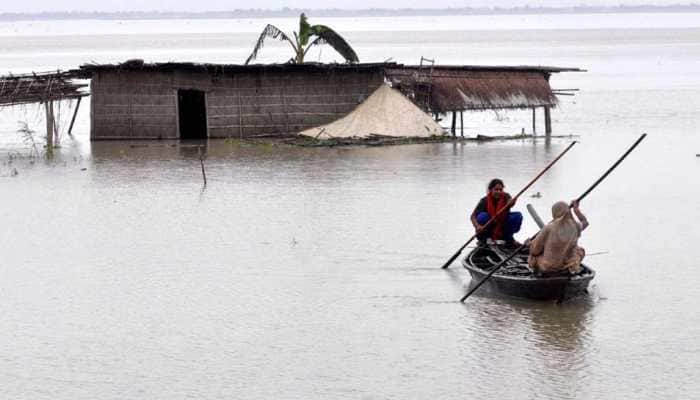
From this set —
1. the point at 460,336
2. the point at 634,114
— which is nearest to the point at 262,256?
the point at 460,336

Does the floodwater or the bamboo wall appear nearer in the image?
the floodwater

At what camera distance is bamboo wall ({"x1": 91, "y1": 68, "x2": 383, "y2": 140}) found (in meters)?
23.9

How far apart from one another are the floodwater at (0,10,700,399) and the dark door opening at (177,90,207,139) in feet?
5.59

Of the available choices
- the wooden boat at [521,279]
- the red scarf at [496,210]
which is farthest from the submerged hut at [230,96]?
the wooden boat at [521,279]

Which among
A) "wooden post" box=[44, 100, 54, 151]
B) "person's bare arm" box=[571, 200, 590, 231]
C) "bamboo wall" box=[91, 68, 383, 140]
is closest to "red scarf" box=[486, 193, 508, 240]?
"person's bare arm" box=[571, 200, 590, 231]

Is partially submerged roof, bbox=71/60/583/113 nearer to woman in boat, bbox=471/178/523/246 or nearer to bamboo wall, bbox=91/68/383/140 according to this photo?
bamboo wall, bbox=91/68/383/140

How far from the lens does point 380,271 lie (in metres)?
12.9

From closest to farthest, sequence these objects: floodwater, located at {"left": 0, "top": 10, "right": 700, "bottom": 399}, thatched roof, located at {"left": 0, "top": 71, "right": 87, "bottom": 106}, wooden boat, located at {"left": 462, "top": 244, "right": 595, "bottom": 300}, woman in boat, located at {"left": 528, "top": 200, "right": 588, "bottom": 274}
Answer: floodwater, located at {"left": 0, "top": 10, "right": 700, "bottom": 399}, woman in boat, located at {"left": 528, "top": 200, "right": 588, "bottom": 274}, wooden boat, located at {"left": 462, "top": 244, "right": 595, "bottom": 300}, thatched roof, located at {"left": 0, "top": 71, "right": 87, "bottom": 106}

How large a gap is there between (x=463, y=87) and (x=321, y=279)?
1190 centimetres

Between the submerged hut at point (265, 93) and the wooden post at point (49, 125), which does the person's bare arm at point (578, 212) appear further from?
the wooden post at point (49, 125)

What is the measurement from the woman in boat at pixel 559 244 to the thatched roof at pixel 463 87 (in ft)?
43.1

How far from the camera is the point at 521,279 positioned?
1091cm

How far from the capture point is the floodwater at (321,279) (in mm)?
9539

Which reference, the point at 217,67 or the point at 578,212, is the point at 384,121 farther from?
the point at 578,212
